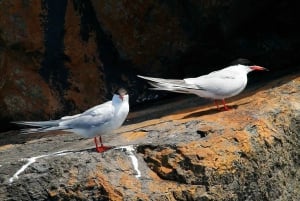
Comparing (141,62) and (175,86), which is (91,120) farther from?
(141,62)

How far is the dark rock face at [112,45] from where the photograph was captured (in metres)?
8.54

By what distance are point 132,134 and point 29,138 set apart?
1.50 metres

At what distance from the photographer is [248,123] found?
21.5 feet

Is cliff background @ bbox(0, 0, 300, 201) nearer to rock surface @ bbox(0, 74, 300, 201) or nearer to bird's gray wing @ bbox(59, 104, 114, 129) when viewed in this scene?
rock surface @ bbox(0, 74, 300, 201)

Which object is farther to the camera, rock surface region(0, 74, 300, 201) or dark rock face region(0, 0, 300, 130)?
dark rock face region(0, 0, 300, 130)

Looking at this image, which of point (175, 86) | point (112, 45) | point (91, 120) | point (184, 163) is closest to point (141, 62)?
point (112, 45)

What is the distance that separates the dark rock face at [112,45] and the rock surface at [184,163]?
69.2 inches

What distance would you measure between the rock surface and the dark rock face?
176 cm

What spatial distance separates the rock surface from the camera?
20.0ft

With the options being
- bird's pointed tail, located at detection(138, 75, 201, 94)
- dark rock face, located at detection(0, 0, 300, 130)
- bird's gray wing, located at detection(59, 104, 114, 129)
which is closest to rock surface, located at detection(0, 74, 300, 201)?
bird's gray wing, located at detection(59, 104, 114, 129)

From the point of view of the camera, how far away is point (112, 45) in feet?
28.7

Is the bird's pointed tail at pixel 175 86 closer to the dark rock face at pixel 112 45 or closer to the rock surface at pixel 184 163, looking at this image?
the rock surface at pixel 184 163


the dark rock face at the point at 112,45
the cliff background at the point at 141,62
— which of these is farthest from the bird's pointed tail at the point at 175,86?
the dark rock face at the point at 112,45

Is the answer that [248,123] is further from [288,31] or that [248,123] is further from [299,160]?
[288,31]
